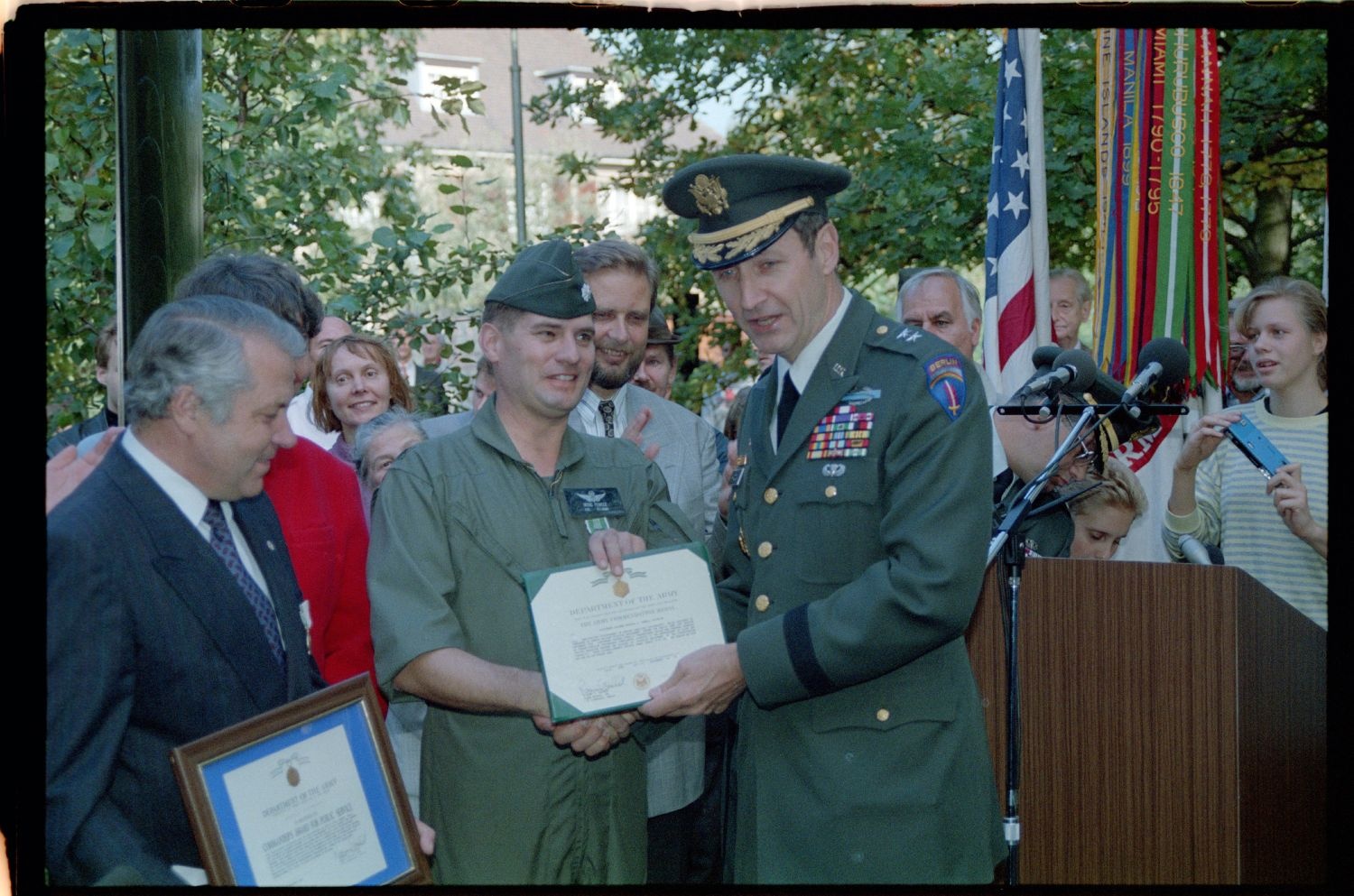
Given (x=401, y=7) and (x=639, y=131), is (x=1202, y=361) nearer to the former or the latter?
(x=401, y=7)

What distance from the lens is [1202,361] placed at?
14.2 ft

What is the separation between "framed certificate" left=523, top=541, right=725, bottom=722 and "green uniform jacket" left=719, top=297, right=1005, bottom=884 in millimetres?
152

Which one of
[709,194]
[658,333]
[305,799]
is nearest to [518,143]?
[658,333]

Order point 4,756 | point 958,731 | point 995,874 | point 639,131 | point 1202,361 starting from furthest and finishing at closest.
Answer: point 639,131
point 1202,361
point 995,874
point 958,731
point 4,756

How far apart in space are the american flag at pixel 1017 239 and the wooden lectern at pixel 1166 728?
1597 millimetres

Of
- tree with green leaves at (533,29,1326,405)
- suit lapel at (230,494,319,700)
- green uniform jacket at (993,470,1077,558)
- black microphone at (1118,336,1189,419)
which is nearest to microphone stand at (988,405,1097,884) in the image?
black microphone at (1118,336,1189,419)

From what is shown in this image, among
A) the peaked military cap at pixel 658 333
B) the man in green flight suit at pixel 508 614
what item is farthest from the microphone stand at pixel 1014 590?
the peaked military cap at pixel 658 333

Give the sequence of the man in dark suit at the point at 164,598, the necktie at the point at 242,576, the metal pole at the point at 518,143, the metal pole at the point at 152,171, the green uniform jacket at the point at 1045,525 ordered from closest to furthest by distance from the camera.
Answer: the man in dark suit at the point at 164,598 → the necktie at the point at 242,576 → the metal pole at the point at 152,171 → the green uniform jacket at the point at 1045,525 → the metal pole at the point at 518,143

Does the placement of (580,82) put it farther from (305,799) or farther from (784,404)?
(305,799)

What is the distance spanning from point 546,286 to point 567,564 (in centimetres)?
69

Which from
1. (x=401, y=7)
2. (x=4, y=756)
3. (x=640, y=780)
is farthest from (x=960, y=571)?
(x=4, y=756)

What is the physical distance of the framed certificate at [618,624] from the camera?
3.08 metres

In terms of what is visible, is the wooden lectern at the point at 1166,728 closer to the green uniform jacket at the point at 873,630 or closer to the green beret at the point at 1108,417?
the green beret at the point at 1108,417

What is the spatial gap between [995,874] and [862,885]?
815 mm
